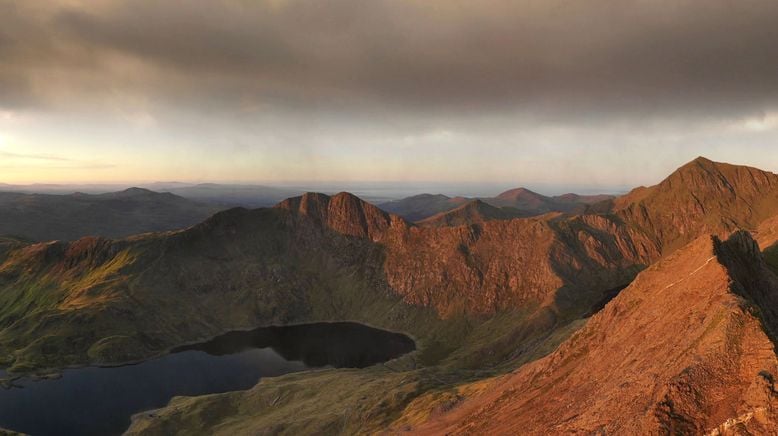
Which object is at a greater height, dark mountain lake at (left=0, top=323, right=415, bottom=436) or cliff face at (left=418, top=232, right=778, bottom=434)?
cliff face at (left=418, top=232, right=778, bottom=434)

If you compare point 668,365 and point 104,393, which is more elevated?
point 668,365

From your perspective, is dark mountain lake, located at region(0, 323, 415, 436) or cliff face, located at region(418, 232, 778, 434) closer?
cliff face, located at region(418, 232, 778, 434)

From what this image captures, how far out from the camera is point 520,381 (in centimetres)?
6381

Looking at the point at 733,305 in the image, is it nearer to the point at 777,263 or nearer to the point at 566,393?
the point at 566,393

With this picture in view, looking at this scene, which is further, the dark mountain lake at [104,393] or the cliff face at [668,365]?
the dark mountain lake at [104,393]

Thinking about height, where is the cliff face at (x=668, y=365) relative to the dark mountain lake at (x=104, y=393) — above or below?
above

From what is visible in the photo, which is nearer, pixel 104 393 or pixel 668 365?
pixel 668 365

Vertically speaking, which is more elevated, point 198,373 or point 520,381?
point 520,381

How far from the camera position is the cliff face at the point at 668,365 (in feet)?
98.3

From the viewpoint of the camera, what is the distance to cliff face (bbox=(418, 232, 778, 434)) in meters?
30.0

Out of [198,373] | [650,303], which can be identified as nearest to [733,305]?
[650,303]

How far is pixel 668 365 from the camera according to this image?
122 ft

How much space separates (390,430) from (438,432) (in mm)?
19289

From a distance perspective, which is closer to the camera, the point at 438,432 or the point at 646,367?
the point at 646,367
